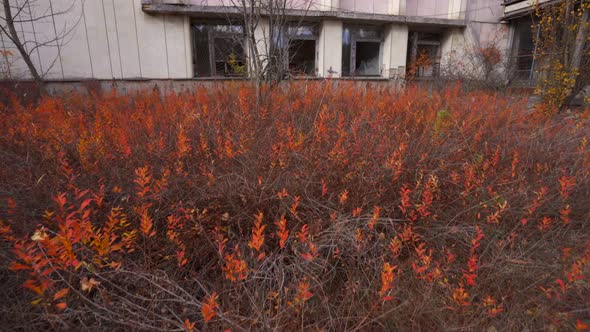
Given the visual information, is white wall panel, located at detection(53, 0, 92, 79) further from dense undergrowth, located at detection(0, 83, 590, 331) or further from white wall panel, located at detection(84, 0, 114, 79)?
dense undergrowth, located at detection(0, 83, 590, 331)

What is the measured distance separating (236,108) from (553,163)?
368cm

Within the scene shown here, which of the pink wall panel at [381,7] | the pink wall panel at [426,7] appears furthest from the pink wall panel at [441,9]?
the pink wall panel at [381,7]

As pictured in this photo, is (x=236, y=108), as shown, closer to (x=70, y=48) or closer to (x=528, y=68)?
(x=70, y=48)

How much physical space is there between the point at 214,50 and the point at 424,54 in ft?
28.7

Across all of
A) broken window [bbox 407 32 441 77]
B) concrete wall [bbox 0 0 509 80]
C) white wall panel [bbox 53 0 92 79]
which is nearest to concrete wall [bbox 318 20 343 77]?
concrete wall [bbox 0 0 509 80]

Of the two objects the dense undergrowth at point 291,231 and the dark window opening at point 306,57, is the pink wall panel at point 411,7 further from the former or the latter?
the dense undergrowth at point 291,231

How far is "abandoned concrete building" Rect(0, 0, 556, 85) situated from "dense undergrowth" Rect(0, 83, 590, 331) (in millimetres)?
4729

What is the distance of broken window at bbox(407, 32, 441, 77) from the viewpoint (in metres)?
12.1

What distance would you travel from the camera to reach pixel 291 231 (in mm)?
1944

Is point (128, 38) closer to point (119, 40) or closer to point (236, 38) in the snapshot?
point (119, 40)

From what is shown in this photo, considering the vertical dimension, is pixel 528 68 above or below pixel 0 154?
above

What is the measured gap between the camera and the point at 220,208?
6.69ft

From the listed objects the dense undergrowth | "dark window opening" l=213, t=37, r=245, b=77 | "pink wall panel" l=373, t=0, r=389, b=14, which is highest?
"pink wall panel" l=373, t=0, r=389, b=14

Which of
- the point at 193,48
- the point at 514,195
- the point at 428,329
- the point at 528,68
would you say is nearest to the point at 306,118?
the point at 514,195
